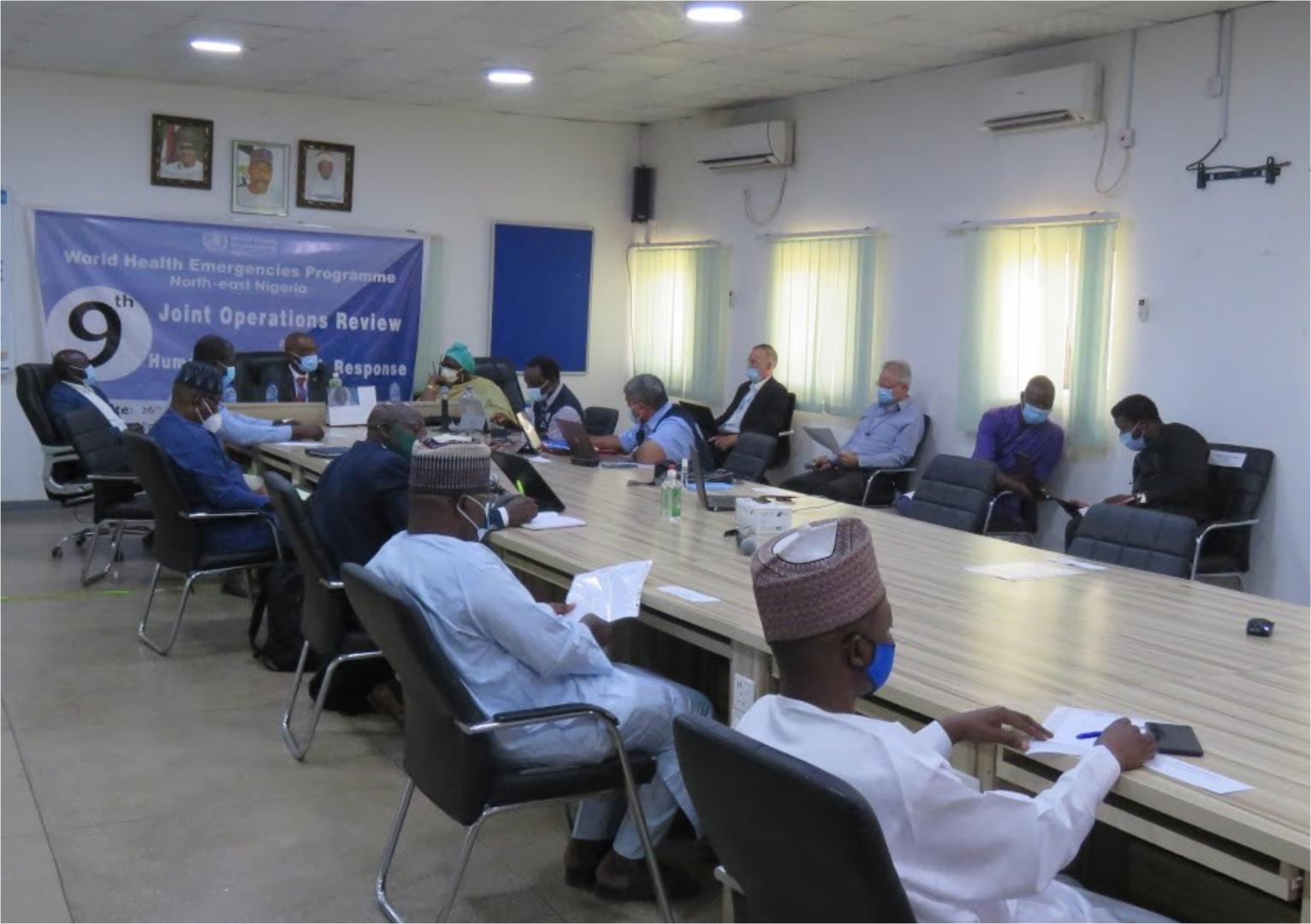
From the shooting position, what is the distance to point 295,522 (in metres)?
4.07

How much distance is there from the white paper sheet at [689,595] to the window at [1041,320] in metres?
3.94

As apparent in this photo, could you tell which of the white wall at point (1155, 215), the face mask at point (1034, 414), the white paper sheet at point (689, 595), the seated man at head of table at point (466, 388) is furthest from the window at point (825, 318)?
the white paper sheet at point (689, 595)

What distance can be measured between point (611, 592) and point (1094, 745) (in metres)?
1.43

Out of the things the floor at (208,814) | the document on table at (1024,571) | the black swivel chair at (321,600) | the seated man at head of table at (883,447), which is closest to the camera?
the floor at (208,814)

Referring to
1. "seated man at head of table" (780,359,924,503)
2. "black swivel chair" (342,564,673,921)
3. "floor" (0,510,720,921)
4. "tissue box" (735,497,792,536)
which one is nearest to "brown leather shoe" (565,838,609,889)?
"floor" (0,510,720,921)

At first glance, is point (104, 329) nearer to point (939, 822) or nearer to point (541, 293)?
point (541, 293)

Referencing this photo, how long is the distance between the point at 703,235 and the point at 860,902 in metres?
8.51

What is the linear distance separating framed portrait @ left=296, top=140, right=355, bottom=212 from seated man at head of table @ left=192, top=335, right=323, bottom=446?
9.03ft

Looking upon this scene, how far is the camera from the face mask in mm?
6812

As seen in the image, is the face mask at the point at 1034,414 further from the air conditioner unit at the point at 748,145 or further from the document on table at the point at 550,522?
the document on table at the point at 550,522

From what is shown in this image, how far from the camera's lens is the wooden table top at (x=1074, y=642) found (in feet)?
7.02

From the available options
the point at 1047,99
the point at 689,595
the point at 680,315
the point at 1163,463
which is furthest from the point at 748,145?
the point at 689,595

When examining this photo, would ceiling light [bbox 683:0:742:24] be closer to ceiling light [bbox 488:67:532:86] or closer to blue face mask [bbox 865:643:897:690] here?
ceiling light [bbox 488:67:532:86]

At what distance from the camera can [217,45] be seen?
762 cm
